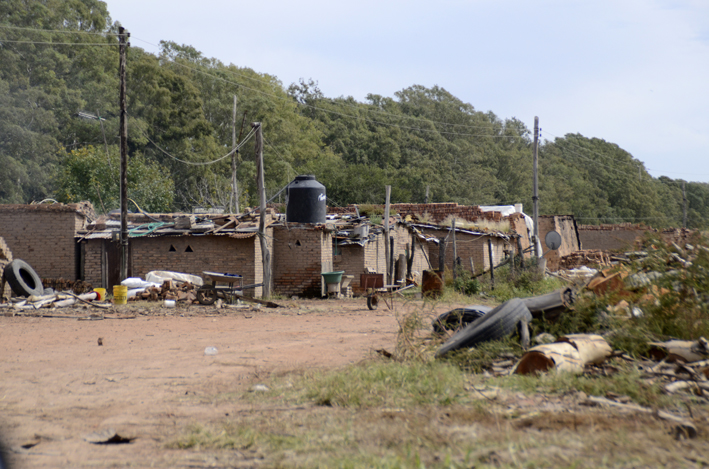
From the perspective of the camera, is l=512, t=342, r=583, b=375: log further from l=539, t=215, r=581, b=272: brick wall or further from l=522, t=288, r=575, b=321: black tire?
l=539, t=215, r=581, b=272: brick wall

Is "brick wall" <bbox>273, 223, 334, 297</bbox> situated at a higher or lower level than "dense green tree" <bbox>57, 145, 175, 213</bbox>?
lower

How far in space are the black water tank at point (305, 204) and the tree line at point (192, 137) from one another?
8.44 metres

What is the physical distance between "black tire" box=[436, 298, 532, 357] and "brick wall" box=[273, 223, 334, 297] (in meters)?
12.1

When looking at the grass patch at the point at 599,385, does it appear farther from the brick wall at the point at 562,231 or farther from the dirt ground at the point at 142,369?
the brick wall at the point at 562,231

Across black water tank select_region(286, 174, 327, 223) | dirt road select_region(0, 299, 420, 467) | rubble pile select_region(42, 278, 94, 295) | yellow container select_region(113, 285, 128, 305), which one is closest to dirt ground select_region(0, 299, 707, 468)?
dirt road select_region(0, 299, 420, 467)

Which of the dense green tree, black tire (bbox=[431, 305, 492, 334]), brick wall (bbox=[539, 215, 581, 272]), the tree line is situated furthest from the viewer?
the tree line

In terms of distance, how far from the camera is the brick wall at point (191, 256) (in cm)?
1794

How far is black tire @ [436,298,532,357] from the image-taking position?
655cm

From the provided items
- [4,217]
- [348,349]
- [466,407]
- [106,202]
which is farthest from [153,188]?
[466,407]

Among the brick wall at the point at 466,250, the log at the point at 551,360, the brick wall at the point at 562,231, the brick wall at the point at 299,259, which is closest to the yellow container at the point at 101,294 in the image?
the brick wall at the point at 299,259

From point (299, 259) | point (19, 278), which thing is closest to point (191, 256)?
point (299, 259)

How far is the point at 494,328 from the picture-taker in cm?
660

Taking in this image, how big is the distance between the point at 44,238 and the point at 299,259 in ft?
26.1

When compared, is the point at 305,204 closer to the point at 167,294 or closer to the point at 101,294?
the point at 167,294
